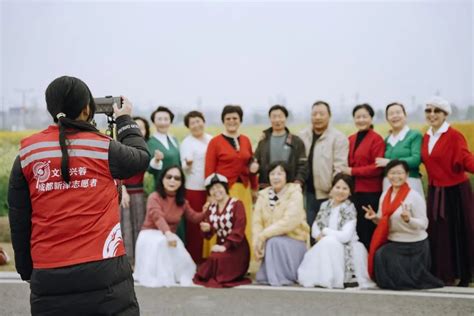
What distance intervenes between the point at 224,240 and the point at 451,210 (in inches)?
82.1

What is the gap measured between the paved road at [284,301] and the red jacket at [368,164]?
1.08 metres

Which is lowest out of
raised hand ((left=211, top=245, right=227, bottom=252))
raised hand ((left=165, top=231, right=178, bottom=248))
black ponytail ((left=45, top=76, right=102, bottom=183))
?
raised hand ((left=211, top=245, right=227, bottom=252))

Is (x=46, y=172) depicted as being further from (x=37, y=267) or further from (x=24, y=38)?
(x=24, y=38)

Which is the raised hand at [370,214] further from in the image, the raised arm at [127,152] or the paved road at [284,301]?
the raised arm at [127,152]

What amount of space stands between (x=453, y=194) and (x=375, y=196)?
2.31ft

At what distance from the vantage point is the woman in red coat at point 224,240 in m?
5.20

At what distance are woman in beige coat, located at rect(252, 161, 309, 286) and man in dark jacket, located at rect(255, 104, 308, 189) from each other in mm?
185

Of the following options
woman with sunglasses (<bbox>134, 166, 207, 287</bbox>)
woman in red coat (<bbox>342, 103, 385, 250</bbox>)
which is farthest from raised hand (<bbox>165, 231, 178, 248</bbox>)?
woman in red coat (<bbox>342, 103, 385, 250</bbox>)

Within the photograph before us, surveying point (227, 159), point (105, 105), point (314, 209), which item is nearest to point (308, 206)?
point (314, 209)

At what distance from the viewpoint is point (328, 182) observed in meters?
5.64

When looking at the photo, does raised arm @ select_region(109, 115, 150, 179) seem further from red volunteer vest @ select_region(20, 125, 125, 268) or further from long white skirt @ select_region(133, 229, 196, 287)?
long white skirt @ select_region(133, 229, 196, 287)

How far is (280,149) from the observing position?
573 cm

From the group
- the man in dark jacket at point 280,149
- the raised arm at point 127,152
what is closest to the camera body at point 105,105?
the raised arm at point 127,152

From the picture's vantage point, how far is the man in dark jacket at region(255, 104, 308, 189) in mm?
5629
